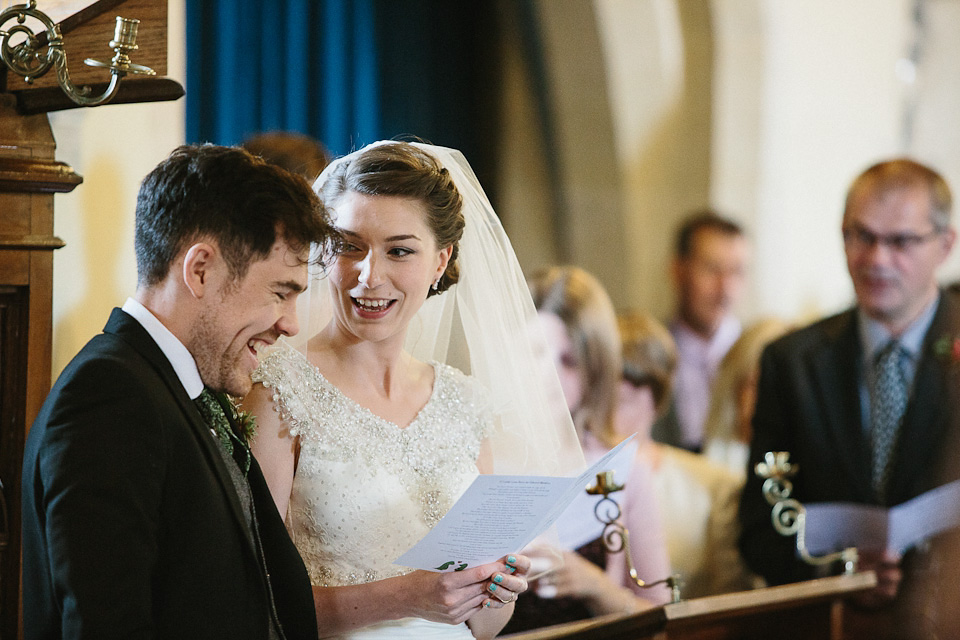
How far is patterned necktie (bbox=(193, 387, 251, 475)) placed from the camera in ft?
6.01

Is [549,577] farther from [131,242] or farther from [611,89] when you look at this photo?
[611,89]

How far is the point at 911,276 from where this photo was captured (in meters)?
4.58

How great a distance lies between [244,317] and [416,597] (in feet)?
2.45

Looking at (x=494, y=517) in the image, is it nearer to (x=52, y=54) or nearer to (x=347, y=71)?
(x=52, y=54)

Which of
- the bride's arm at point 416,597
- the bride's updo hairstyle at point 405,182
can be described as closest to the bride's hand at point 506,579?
the bride's arm at point 416,597

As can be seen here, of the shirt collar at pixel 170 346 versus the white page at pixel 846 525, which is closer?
the shirt collar at pixel 170 346

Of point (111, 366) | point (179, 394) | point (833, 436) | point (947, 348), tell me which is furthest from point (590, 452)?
point (111, 366)

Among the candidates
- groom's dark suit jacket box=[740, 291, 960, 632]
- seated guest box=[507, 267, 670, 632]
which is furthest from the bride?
groom's dark suit jacket box=[740, 291, 960, 632]

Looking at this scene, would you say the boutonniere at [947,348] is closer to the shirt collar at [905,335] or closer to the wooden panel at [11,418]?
the shirt collar at [905,335]

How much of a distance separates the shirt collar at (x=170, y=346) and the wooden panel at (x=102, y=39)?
2.43ft

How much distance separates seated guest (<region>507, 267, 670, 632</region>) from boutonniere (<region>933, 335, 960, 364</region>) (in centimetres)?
152

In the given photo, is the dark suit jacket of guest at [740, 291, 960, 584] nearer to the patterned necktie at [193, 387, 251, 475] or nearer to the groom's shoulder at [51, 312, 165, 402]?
the patterned necktie at [193, 387, 251, 475]

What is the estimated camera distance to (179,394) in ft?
5.52

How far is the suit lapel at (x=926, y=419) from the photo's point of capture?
4.39 metres
